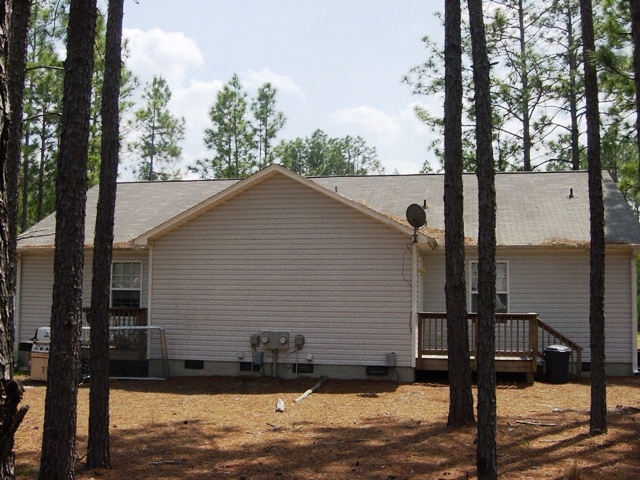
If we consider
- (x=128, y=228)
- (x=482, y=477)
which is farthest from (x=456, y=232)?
(x=128, y=228)

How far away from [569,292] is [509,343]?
191cm

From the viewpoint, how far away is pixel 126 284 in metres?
17.7

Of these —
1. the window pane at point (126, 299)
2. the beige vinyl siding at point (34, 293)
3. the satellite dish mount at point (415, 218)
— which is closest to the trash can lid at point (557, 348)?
the satellite dish mount at point (415, 218)

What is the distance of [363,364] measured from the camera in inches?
596

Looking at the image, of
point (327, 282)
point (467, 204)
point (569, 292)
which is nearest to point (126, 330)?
point (327, 282)

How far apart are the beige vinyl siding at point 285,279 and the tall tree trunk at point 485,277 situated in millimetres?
7423

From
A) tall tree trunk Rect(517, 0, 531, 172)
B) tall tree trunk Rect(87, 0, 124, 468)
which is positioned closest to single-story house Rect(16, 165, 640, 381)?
tall tree trunk Rect(87, 0, 124, 468)

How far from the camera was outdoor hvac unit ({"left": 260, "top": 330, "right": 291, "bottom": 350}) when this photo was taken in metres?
15.4

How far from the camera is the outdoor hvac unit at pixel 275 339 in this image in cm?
1538

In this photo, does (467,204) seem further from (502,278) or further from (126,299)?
(126,299)

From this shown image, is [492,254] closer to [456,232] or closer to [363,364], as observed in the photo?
[456,232]

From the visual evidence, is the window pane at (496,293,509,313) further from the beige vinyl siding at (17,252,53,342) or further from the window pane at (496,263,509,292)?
the beige vinyl siding at (17,252,53,342)

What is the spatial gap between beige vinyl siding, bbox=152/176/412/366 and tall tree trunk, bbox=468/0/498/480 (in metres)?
7.42

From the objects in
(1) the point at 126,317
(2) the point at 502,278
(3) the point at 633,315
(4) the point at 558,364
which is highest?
(2) the point at 502,278
